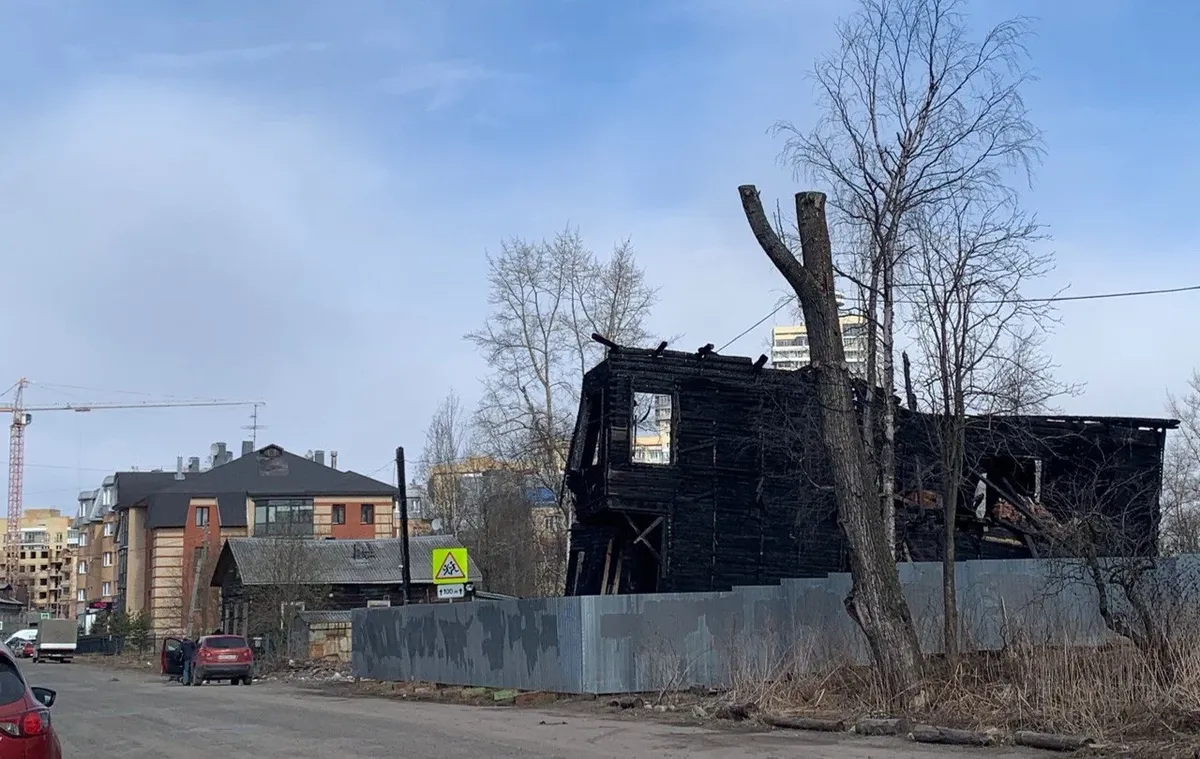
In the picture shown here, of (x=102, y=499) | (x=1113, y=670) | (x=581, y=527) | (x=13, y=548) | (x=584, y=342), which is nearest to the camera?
(x=1113, y=670)

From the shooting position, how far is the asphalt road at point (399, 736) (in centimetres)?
1486

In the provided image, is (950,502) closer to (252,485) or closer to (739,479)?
(739,479)

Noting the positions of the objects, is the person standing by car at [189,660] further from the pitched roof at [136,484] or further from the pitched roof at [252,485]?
the pitched roof at [136,484]

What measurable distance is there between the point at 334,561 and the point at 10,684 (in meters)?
54.4

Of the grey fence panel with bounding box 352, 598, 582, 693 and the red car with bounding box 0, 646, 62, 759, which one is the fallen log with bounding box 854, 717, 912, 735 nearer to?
the grey fence panel with bounding box 352, 598, 582, 693

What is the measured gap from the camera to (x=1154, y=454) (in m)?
32.3

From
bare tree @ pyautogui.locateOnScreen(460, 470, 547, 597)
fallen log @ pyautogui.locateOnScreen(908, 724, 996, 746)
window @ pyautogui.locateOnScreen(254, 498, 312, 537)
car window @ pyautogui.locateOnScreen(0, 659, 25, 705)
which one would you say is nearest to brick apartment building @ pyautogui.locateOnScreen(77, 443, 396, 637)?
window @ pyautogui.locateOnScreen(254, 498, 312, 537)

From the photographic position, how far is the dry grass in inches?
517

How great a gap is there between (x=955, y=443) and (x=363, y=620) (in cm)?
2368

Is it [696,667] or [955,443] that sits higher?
[955,443]

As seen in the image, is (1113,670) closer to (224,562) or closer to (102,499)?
(224,562)

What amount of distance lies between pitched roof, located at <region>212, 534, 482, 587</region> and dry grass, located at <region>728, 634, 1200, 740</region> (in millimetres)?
39794

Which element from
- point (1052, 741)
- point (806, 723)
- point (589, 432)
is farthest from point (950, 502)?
point (589, 432)

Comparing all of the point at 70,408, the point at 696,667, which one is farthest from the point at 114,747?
the point at 70,408
